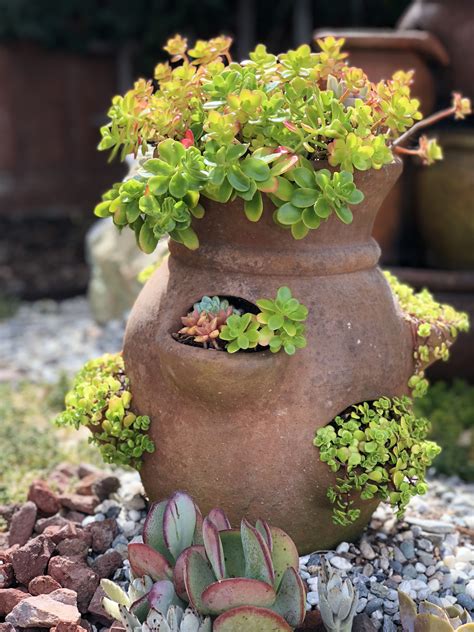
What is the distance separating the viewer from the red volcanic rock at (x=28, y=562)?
1.99 metres

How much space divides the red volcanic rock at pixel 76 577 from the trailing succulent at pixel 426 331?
3.05 ft

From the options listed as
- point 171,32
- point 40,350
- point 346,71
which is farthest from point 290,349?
point 171,32

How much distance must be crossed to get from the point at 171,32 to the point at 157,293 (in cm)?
547

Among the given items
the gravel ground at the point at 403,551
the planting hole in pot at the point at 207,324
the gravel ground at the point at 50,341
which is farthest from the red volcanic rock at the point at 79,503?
→ the gravel ground at the point at 50,341

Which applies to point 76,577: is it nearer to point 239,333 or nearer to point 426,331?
point 239,333

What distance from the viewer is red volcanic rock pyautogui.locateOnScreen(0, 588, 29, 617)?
190cm

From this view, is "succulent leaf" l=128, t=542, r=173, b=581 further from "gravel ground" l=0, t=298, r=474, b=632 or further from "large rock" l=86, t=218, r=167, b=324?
"large rock" l=86, t=218, r=167, b=324

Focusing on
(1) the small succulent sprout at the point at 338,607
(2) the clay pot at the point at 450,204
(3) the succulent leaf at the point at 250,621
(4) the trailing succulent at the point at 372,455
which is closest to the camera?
(3) the succulent leaf at the point at 250,621

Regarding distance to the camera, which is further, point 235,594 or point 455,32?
point 455,32

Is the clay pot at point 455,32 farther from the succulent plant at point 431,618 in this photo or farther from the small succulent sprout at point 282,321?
the succulent plant at point 431,618

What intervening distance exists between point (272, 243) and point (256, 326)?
0.25 m

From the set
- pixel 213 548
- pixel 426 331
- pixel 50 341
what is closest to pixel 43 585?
pixel 213 548

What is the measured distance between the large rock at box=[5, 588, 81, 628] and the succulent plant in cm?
72

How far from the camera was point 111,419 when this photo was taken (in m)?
2.06
